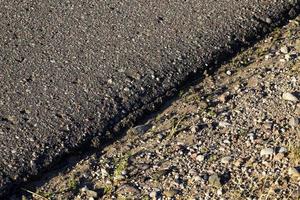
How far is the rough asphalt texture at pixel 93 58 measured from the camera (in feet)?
12.6

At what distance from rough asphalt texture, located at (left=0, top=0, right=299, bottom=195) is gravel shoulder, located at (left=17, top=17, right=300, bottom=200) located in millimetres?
159

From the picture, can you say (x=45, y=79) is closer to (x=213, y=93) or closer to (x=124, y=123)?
(x=124, y=123)

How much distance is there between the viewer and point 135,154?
3.71 m

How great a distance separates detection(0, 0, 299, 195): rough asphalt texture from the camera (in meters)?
3.86

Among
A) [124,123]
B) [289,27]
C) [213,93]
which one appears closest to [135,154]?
[124,123]

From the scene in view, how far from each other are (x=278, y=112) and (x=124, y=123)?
854 mm

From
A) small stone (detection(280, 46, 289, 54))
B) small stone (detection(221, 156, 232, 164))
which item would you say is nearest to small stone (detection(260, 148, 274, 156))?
small stone (detection(221, 156, 232, 164))

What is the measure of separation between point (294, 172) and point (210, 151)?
0.48 m

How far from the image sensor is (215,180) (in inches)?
134

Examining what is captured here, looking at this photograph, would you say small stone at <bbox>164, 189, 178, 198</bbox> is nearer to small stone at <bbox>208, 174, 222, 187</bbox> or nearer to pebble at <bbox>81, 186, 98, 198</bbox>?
small stone at <bbox>208, 174, 222, 187</bbox>

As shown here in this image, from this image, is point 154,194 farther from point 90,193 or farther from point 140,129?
point 140,129

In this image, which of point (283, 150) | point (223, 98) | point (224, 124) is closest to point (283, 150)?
point (283, 150)

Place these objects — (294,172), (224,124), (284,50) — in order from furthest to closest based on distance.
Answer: (284,50)
(224,124)
(294,172)

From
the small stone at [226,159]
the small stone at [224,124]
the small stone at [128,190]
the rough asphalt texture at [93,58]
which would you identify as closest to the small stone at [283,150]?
the small stone at [226,159]
